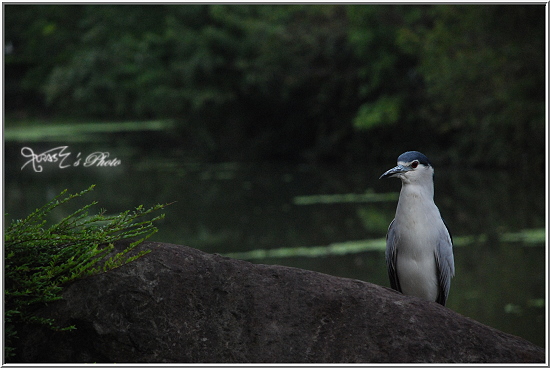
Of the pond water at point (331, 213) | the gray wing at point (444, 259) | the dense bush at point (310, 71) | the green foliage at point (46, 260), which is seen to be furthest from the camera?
the dense bush at point (310, 71)

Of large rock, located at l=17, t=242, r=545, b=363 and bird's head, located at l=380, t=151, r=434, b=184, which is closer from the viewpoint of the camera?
large rock, located at l=17, t=242, r=545, b=363

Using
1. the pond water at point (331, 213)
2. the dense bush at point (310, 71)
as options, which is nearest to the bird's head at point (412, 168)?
the pond water at point (331, 213)

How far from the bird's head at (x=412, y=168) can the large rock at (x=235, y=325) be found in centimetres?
75

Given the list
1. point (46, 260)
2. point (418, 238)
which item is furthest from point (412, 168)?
point (46, 260)

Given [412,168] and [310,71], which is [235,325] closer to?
[412,168]

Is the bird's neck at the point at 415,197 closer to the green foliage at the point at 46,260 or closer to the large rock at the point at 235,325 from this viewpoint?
the large rock at the point at 235,325

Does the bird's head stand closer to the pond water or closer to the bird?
the bird

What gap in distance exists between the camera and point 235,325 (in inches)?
131

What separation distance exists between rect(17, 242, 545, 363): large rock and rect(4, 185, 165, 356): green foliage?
0.06m

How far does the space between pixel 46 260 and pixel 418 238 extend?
1846 mm

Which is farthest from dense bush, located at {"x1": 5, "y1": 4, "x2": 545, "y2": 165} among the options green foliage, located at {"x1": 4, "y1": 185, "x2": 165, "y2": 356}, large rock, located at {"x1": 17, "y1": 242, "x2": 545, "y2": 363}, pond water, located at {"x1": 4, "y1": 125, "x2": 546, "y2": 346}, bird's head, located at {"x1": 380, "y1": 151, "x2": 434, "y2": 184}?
green foliage, located at {"x1": 4, "y1": 185, "x2": 165, "y2": 356}

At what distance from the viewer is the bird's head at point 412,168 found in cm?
396

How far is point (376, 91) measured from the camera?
21.5 meters

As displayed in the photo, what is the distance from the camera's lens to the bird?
3998 mm
